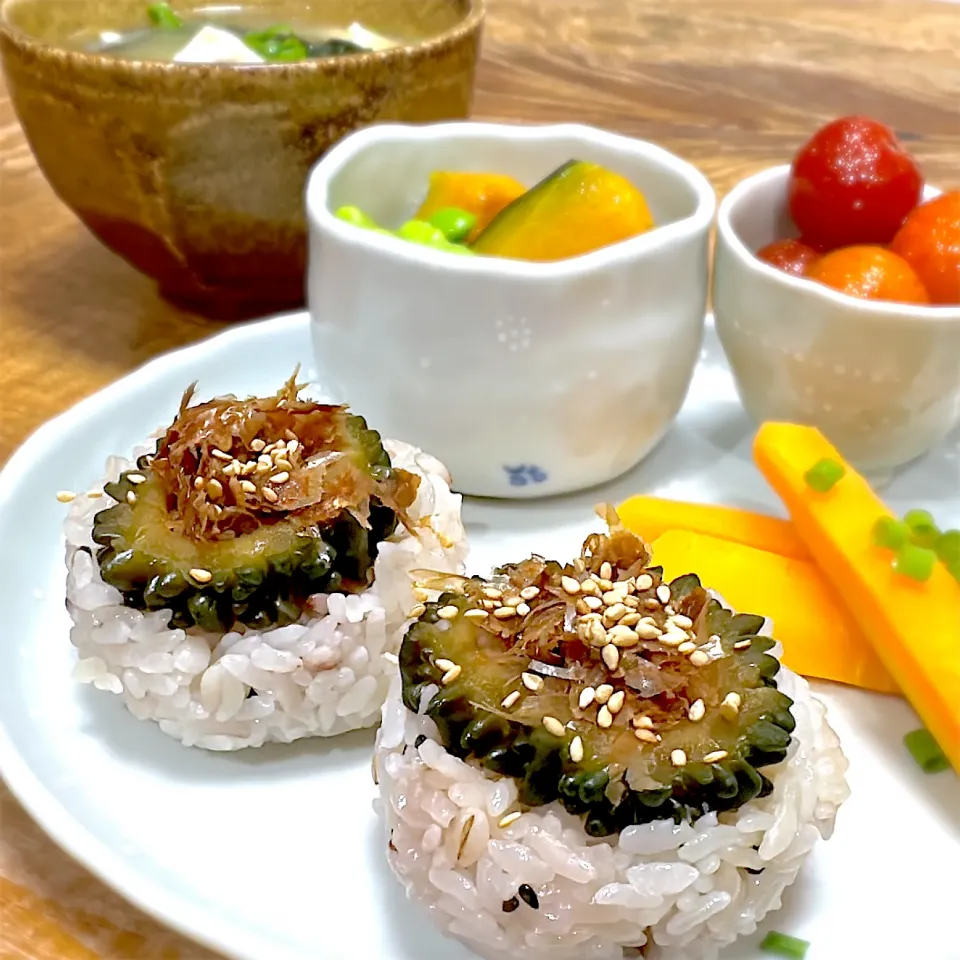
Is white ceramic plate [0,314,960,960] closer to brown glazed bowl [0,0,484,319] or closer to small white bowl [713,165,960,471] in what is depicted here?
small white bowl [713,165,960,471]

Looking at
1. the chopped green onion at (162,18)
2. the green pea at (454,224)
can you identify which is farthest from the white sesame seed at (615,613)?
the chopped green onion at (162,18)

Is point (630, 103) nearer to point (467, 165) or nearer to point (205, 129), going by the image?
point (467, 165)

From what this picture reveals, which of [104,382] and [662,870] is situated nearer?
[662,870]

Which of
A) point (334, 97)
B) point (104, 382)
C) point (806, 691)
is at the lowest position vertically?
point (104, 382)

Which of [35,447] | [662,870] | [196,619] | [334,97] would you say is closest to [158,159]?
[334,97]

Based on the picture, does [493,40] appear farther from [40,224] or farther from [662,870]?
[662,870]

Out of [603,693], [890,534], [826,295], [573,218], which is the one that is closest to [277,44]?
[573,218]
